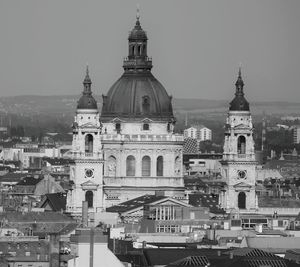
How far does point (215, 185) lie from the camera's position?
482 ft

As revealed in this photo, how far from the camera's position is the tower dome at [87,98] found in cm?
12754

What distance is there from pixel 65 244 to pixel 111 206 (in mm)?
41759

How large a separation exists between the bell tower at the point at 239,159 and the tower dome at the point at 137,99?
3.33m

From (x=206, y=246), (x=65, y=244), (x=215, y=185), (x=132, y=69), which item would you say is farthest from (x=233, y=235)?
(x=215, y=185)

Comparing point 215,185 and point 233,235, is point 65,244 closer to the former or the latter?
point 233,235

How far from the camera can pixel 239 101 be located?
130125 mm

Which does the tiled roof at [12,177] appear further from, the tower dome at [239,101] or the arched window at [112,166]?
the tower dome at [239,101]

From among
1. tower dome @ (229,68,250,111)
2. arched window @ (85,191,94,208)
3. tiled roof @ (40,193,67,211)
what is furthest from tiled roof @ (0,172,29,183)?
arched window @ (85,191,94,208)

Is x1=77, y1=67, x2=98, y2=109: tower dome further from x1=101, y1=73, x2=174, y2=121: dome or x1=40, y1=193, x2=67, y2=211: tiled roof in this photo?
x1=40, y1=193, x2=67, y2=211: tiled roof

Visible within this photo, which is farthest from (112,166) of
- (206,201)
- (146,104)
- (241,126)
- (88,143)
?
(241,126)

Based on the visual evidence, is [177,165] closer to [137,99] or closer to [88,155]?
[137,99]

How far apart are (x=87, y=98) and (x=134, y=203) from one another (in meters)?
→ 5.33

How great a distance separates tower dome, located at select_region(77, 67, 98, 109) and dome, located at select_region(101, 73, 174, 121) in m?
2.17

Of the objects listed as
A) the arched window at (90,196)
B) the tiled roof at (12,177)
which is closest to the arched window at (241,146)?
the arched window at (90,196)
